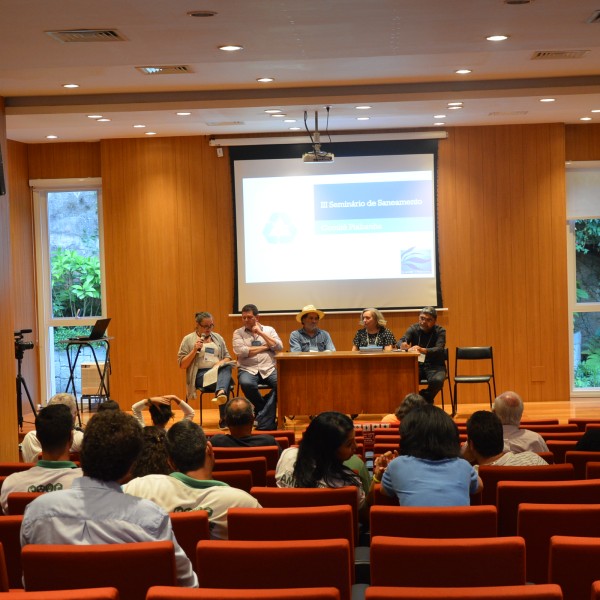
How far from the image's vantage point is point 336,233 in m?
11.2

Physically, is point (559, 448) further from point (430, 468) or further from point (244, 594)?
point (244, 594)

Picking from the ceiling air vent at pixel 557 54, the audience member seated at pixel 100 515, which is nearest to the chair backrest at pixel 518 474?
the audience member seated at pixel 100 515

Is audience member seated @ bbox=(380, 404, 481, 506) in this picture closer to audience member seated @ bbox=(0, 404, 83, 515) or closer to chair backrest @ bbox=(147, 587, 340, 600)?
audience member seated @ bbox=(0, 404, 83, 515)

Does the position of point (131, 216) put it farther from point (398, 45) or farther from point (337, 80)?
point (398, 45)

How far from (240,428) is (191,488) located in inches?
77.5

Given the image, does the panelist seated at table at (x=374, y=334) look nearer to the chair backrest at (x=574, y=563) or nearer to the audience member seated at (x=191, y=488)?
the audience member seated at (x=191, y=488)

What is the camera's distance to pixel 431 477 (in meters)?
3.53

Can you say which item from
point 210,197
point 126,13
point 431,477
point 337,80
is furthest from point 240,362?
point 431,477

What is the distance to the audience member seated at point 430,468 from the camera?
347cm

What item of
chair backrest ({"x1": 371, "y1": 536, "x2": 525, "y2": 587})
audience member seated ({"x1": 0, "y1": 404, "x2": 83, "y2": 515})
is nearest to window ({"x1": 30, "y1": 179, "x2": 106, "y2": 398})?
audience member seated ({"x1": 0, "y1": 404, "x2": 83, "y2": 515})

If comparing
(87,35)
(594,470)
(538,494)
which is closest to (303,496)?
(538,494)

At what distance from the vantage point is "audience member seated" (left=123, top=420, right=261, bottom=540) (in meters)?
3.23

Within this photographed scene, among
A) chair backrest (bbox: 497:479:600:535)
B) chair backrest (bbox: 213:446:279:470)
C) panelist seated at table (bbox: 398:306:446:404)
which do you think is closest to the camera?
chair backrest (bbox: 497:479:600:535)

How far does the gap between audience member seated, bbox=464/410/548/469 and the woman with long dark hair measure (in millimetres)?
716
